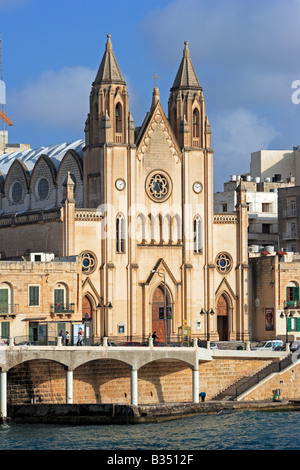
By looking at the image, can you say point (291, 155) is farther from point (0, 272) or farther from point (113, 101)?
point (0, 272)

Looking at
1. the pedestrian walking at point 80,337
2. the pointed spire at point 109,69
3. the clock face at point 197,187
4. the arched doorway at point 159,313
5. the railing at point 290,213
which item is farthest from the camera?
the railing at point 290,213

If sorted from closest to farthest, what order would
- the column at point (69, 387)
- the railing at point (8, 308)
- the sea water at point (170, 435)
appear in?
1. the sea water at point (170, 435)
2. the column at point (69, 387)
3. the railing at point (8, 308)

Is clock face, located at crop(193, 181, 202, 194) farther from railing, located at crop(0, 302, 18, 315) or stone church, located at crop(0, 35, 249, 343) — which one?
railing, located at crop(0, 302, 18, 315)

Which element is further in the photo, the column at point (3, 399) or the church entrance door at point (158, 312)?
the church entrance door at point (158, 312)

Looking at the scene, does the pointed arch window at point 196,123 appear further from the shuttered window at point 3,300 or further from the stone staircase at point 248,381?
the stone staircase at point 248,381

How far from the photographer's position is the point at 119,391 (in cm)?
8556

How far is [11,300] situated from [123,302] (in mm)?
14962

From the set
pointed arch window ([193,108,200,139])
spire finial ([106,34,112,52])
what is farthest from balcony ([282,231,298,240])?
spire finial ([106,34,112,52])

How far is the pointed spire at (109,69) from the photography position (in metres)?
109

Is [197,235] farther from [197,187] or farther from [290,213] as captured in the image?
[290,213]

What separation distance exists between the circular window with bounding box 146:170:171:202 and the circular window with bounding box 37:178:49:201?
374 inches

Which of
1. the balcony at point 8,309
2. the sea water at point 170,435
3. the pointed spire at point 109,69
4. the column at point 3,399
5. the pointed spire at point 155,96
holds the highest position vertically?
the pointed spire at point 109,69

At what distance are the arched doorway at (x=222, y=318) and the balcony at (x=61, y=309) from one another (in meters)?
18.0

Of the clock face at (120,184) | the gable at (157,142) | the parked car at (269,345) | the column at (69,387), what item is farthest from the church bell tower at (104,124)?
the column at (69,387)
